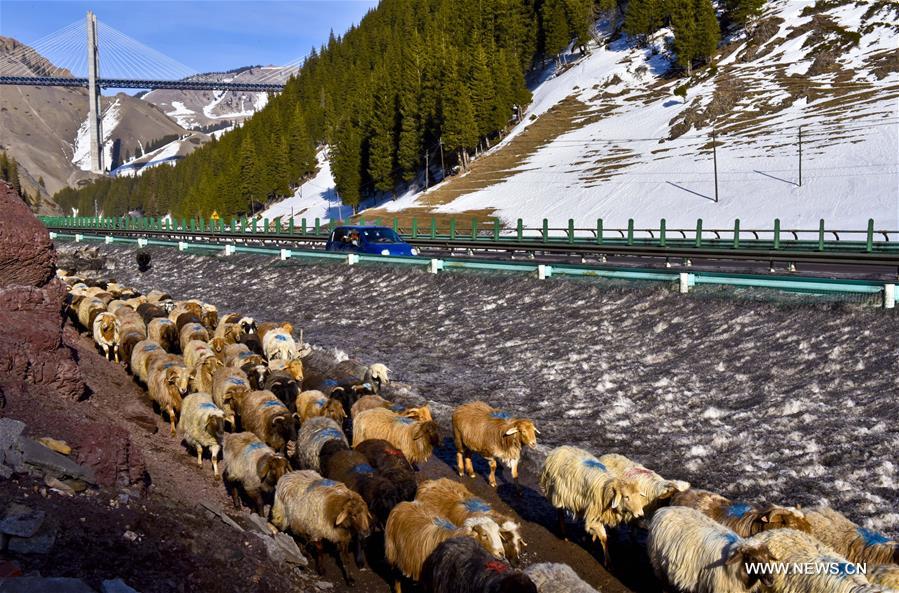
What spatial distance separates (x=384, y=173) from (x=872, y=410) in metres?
79.2

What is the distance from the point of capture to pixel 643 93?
96.1 meters

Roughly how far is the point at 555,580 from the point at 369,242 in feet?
82.1

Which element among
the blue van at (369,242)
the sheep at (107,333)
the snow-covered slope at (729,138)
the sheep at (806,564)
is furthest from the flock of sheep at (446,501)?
the snow-covered slope at (729,138)

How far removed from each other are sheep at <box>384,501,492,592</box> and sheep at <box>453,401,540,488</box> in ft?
9.12

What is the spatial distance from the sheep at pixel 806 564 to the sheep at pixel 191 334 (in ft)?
46.1

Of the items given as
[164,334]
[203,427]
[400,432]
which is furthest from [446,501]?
[164,334]

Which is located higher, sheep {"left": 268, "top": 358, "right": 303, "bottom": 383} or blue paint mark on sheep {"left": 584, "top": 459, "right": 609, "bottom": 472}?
sheep {"left": 268, "top": 358, "right": 303, "bottom": 383}

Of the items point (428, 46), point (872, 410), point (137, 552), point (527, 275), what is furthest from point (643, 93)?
point (137, 552)

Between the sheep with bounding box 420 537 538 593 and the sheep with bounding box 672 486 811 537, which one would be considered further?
the sheep with bounding box 672 486 811 537

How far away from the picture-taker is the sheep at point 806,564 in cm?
628

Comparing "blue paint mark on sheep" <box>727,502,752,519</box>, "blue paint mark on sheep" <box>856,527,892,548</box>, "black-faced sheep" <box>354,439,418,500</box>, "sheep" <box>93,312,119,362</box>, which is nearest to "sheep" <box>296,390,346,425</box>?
"black-faced sheep" <box>354,439,418,500</box>

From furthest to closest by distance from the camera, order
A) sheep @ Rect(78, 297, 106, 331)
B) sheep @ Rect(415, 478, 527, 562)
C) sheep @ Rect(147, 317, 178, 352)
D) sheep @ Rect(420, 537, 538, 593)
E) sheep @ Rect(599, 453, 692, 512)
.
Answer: sheep @ Rect(78, 297, 106, 331) < sheep @ Rect(147, 317, 178, 352) < sheep @ Rect(599, 453, 692, 512) < sheep @ Rect(415, 478, 527, 562) < sheep @ Rect(420, 537, 538, 593)

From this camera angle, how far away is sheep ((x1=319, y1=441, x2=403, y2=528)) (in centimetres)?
914

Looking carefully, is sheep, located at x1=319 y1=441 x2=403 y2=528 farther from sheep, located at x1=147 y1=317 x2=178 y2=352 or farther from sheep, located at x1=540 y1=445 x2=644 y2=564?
sheep, located at x1=147 y1=317 x2=178 y2=352
